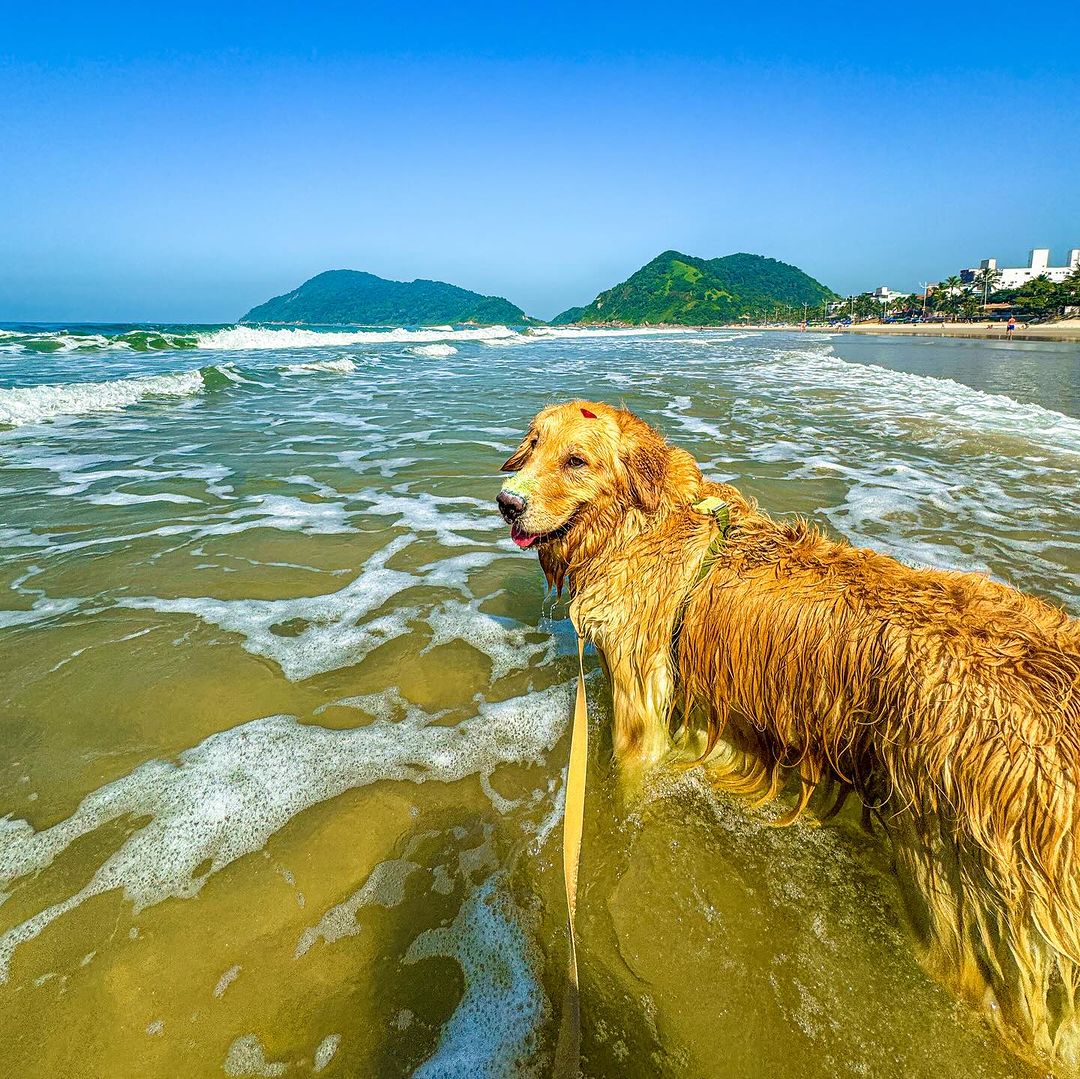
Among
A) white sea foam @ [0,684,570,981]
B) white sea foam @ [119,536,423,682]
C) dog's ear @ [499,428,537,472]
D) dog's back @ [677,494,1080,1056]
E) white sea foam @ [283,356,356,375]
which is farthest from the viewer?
white sea foam @ [283,356,356,375]

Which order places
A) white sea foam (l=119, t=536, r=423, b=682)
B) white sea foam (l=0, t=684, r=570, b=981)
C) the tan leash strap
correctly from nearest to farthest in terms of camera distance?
the tan leash strap, white sea foam (l=0, t=684, r=570, b=981), white sea foam (l=119, t=536, r=423, b=682)

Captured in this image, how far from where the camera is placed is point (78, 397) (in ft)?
49.9

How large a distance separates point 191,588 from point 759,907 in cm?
491

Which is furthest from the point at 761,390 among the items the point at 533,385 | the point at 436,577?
the point at 436,577

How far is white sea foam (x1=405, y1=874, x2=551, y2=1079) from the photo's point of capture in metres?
1.85

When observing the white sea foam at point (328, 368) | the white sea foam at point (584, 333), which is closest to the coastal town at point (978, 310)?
the white sea foam at point (584, 333)

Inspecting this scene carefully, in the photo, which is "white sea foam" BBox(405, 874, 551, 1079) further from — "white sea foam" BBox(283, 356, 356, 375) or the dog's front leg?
"white sea foam" BBox(283, 356, 356, 375)

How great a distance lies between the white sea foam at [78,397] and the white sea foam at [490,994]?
50.9 feet

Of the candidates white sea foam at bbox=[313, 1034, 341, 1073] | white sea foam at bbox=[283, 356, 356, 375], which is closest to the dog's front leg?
white sea foam at bbox=[313, 1034, 341, 1073]

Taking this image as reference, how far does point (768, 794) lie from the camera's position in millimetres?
2484

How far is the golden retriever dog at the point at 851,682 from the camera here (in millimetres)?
1541

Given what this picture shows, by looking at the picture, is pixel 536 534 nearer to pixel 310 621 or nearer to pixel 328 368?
pixel 310 621

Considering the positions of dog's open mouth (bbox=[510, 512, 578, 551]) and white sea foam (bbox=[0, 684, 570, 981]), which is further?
dog's open mouth (bbox=[510, 512, 578, 551])

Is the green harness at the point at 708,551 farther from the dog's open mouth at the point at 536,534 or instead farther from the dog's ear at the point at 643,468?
the dog's open mouth at the point at 536,534
